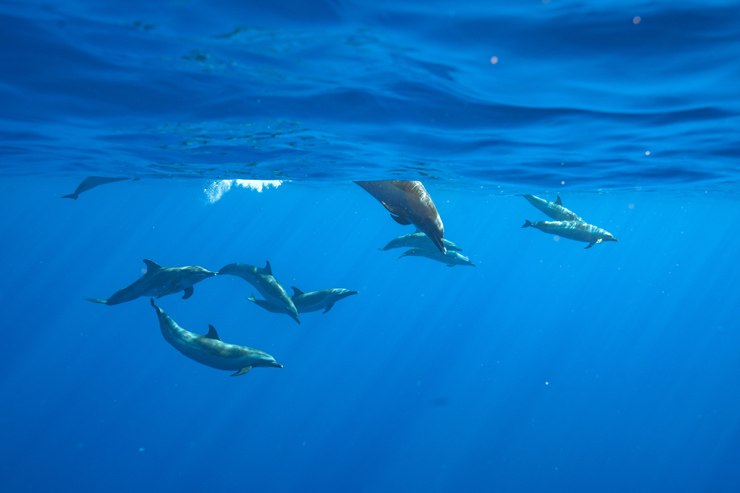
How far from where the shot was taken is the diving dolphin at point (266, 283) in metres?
9.42

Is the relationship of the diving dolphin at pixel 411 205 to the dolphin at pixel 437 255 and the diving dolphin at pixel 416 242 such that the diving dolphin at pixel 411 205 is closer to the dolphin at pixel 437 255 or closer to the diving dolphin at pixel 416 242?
the diving dolphin at pixel 416 242

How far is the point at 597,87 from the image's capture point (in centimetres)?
→ 761

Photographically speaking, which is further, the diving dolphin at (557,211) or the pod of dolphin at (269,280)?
the diving dolphin at (557,211)

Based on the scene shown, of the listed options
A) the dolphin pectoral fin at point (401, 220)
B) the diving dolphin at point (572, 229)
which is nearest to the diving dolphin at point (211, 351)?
the dolphin pectoral fin at point (401, 220)

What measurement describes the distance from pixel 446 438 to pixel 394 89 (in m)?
33.3

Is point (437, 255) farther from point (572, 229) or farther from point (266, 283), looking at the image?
point (266, 283)

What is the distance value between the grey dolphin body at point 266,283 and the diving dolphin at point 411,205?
466cm

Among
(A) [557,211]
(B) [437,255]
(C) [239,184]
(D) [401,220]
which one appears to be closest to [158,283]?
(D) [401,220]

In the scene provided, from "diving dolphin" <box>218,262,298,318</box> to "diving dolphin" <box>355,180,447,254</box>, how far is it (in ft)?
15.3

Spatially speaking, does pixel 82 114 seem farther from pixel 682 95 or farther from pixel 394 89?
pixel 682 95

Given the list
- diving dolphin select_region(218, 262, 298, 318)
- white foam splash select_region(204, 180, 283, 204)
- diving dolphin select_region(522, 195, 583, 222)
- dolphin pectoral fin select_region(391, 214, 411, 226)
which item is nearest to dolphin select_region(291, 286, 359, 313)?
diving dolphin select_region(218, 262, 298, 318)

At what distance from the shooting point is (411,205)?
5.21 metres

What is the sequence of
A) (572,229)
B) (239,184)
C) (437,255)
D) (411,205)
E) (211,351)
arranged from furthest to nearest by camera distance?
1. (239,184)
2. (437,255)
3. (572,229)
4. (211,351)
5. (411,205)

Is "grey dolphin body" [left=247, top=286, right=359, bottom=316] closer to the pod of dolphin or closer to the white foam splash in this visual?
the pod of dolphin
